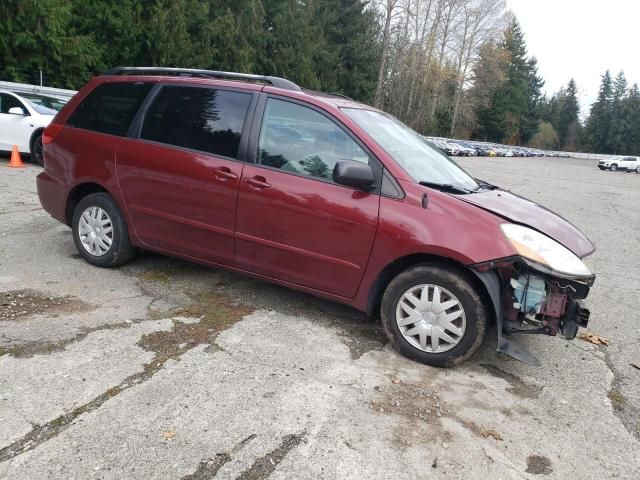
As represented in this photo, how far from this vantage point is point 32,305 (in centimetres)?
392

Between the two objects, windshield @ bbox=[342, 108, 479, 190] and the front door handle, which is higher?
windshield @ bbox=[342, 108, 479, 190]

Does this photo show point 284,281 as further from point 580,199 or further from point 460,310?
point 580,199

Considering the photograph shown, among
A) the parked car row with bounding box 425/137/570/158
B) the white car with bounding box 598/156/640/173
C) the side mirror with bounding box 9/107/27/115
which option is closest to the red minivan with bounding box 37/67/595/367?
the side mirror with bounding box 9/107/27/115

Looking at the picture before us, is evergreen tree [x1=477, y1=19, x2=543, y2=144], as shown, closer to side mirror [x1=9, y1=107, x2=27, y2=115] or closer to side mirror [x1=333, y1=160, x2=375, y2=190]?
side mirror [x1=9, y1=107, x2=27, y2=115]

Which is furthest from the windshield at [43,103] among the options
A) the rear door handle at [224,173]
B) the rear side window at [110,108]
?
the rear door handle at [224,173]

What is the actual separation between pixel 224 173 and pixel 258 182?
0.31m

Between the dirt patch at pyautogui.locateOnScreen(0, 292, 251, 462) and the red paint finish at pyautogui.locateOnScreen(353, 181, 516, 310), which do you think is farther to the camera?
the red paint finish at pyautogui.locateOnScreen(353, 181, 516, 310)

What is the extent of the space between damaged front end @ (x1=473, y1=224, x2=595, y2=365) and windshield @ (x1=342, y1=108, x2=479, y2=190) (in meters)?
0.85

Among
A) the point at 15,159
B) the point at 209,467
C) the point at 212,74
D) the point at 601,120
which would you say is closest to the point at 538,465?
the point at 209,467

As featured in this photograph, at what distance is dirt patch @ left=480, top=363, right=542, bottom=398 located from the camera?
10.7 feet

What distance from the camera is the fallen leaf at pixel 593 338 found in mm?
4219

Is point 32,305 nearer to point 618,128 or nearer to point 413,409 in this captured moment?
point 413,409

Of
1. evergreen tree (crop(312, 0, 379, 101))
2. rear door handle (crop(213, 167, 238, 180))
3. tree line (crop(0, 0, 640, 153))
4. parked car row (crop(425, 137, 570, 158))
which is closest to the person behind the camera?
rear door handle (crop(213, 167, 238, 180))

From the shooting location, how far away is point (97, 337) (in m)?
3.48
